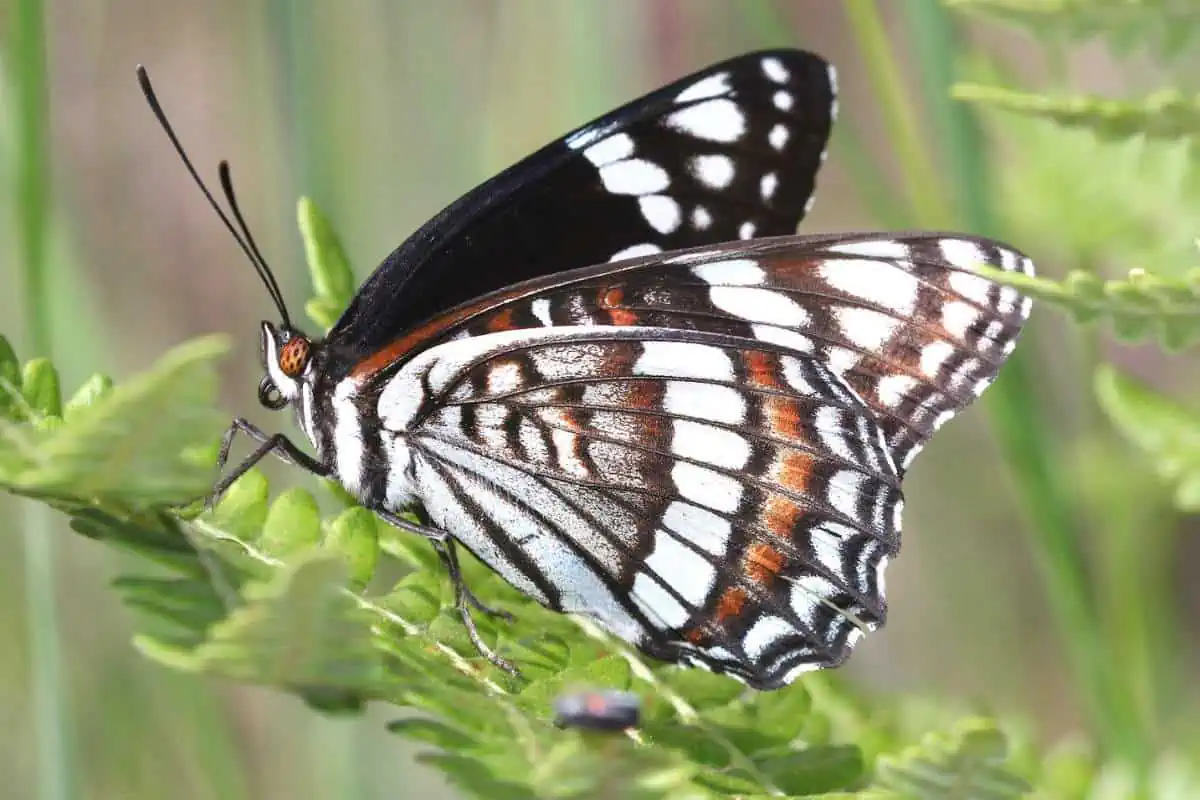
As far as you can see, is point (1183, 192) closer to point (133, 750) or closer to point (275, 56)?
point (275, 56)

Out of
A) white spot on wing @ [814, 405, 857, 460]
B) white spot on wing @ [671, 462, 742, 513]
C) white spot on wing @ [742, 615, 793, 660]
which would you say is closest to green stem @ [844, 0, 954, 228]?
white spot on wing @ [814, 405, 857, 460]

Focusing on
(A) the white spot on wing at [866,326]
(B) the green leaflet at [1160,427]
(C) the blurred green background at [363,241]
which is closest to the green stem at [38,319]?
(C) the blurred green background at [363,241]

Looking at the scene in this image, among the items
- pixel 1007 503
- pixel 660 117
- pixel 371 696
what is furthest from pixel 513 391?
pixel 1007 503

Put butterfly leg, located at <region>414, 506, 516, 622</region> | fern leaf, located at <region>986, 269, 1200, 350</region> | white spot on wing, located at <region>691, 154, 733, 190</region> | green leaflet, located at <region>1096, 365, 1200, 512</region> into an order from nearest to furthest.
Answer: fern leaf, located at <region>986, 269, 1200, 350</region> < green leaflet, located at <region>1096, 365, 1200, 512</region> < butterfly leg, located at <region>414, 506, 516, 622</region> < white spot on wing, located at <region>691, 154, 733, 190</region>

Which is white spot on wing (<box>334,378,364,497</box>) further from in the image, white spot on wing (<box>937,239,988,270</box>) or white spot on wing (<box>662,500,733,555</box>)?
white spot on wing (<box>937,239,988,270</box>)

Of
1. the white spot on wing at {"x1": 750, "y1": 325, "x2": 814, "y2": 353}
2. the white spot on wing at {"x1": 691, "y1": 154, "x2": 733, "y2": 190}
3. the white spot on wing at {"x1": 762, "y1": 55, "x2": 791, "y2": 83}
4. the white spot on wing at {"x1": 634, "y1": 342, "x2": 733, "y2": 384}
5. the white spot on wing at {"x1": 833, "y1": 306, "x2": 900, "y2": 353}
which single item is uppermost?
the white spot on wing at {"x1": 762, "y1": 55, "x2": 791, "y2": 83}

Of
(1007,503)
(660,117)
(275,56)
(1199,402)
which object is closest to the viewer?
(660,117)

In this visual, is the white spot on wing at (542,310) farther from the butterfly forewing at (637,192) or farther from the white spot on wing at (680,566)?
the white spot on wing at (680,566)
